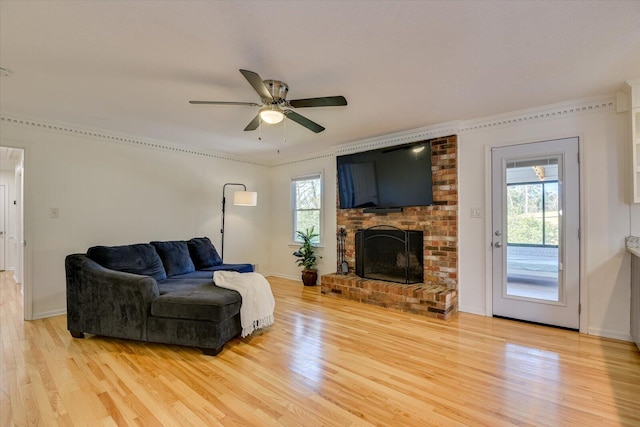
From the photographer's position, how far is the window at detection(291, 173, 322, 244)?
18.1 ft

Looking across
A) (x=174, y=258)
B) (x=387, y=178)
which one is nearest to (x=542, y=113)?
(x=387, y=178)

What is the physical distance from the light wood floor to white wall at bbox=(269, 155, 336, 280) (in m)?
2.07

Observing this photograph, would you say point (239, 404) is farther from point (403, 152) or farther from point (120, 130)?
point (120, 130)

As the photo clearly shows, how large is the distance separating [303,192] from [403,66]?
11.9ft

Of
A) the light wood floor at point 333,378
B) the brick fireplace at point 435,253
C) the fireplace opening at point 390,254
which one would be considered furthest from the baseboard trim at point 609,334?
the fireplace opening at point 390,254

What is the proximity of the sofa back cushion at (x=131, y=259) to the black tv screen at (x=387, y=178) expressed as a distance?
2.76 metres

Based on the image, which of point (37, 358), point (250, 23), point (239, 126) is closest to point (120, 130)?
point (239, 126)

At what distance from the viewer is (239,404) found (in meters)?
1.93

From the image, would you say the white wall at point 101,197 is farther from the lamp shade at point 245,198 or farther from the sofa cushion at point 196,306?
the sofa cushion at point 196,306

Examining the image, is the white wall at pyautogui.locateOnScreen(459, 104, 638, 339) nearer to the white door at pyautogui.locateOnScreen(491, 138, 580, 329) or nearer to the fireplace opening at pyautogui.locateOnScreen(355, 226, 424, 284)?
the white door at pyautogui.locateOnScreen(491, 138, 580, 329)

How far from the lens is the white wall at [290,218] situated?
5.22 m

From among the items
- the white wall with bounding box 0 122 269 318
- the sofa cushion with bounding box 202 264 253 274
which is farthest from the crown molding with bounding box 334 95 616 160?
the white wall with bounding box 0 122 269 318

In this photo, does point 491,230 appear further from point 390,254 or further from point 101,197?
point 101,197

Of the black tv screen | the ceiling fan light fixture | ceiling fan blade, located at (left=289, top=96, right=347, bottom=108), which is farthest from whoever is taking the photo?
the black tv screen
